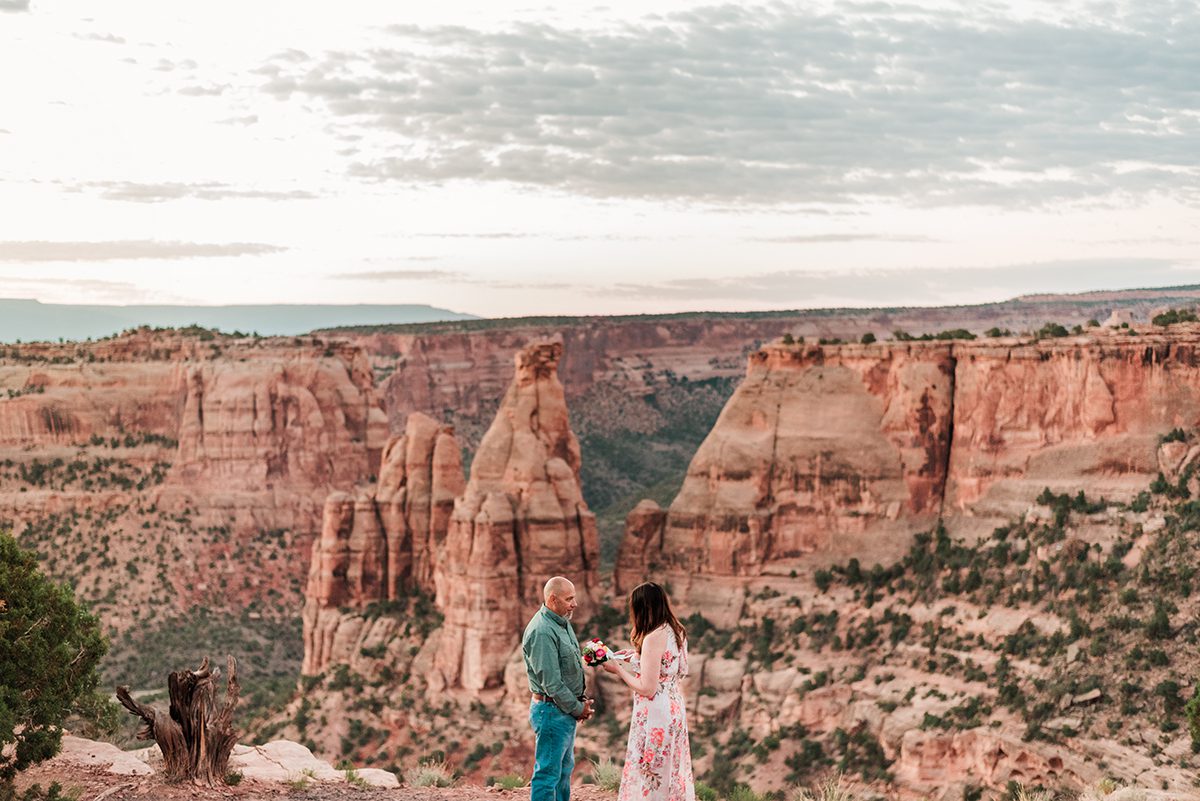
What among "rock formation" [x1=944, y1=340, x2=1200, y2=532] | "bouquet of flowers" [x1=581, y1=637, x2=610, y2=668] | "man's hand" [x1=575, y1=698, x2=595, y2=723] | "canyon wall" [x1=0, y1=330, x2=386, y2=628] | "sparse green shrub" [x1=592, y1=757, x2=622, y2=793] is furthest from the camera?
"canyon wall" [x1=0, y1=330, x2=386, y2=628]

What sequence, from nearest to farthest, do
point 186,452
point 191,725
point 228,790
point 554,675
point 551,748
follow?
point 554,675
point 551,748
point 191,725
point 228,790
point 186,452

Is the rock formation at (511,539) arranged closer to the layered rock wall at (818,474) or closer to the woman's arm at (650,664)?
the layered rock wall at (818,474)

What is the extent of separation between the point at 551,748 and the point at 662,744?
5.12 feet

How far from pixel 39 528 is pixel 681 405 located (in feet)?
235

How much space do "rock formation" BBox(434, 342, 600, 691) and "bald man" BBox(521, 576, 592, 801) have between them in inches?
1374

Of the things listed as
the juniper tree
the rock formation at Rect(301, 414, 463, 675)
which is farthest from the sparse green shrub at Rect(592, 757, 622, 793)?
the rock formation at Rect(301, 414, 463, 675)

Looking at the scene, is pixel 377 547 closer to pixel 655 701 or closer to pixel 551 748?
pixel 551 748

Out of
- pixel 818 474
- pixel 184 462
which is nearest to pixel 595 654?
pixel 818 474

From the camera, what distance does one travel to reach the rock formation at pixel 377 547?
57594 millimetres

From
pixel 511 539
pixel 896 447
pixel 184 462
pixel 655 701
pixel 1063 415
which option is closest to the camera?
pixel 655 701

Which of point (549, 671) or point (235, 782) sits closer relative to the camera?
point (549, 671)

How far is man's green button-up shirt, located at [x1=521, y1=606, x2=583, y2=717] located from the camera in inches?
642

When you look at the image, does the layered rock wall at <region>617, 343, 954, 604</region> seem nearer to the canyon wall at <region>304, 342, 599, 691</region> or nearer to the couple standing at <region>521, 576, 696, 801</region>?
the canyon wall at <region>304, 342, 599, 691</region>

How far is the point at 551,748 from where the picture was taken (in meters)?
16.9
